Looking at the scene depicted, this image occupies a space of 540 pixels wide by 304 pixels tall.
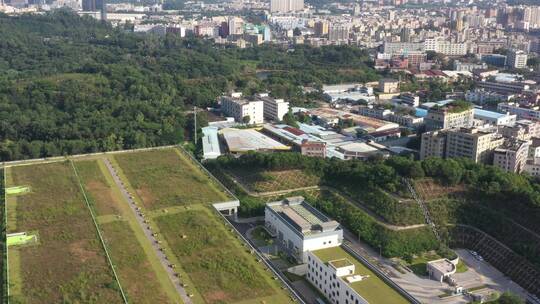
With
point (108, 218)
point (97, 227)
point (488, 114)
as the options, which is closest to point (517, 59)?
point (488, 114)

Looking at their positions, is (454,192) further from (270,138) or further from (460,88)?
(460,88)

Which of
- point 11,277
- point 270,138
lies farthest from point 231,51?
point 11,277

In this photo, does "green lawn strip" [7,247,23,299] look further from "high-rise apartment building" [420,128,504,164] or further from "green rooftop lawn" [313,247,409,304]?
"high-rise apartment building" [420,128,504,164]

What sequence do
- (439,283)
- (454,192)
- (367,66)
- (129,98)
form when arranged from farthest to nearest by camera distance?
(367,66) < (129,98) < (454,192) < (439,283)

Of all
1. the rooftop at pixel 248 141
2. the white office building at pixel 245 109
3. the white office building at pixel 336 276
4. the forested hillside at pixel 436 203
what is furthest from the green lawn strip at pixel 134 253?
the white office building at pixel 245 109

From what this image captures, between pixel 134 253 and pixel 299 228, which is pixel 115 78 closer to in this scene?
pixel 299 228

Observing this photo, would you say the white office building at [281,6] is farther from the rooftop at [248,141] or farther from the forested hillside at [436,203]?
the forested hillside at [436,203]

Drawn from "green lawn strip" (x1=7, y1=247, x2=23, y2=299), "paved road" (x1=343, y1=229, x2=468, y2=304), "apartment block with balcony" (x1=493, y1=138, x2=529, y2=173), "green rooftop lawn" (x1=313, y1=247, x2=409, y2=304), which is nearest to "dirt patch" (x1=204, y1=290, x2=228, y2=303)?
"green rooftop lawn" (x1=313, y1=247, x2=409, y2=304)
